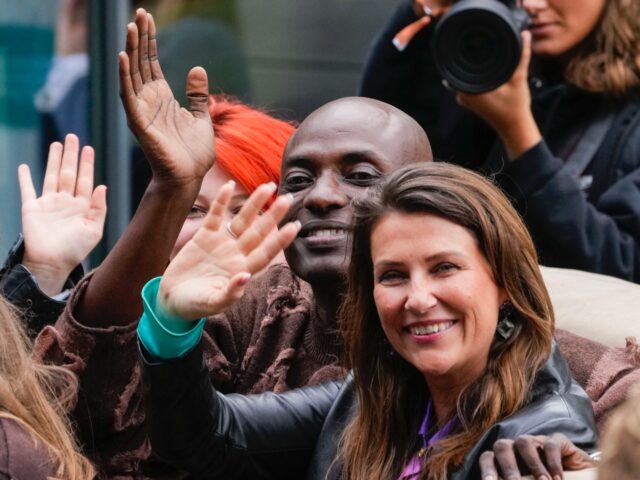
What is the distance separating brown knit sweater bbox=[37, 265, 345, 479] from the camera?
2752 millimetres

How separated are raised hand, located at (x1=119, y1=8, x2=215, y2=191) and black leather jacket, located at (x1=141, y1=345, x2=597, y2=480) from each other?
0.36 metres

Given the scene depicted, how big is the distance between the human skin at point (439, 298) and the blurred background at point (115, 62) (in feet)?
8.12

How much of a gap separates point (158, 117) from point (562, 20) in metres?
1.14

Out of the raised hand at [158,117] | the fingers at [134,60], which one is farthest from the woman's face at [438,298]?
the fingers at [134,60]

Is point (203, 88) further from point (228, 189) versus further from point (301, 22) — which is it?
point (301, 22)

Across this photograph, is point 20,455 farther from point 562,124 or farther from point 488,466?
point 562,124

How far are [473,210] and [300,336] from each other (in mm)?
631

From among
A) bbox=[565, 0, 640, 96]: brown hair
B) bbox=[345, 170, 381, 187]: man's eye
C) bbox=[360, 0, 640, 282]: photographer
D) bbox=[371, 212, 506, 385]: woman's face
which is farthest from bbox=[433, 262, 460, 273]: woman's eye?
bbox=[565, 0, 640, 96]: brown hair

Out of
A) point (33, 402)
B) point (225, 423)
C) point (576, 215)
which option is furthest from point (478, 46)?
point (33, 402)

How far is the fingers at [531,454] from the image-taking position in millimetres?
2094

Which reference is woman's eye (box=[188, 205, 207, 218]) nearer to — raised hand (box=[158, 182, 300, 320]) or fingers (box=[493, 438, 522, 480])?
raised hand (box=[158, 182, 300, 320])

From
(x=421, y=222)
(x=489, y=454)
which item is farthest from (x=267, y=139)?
(x=489, y=454)

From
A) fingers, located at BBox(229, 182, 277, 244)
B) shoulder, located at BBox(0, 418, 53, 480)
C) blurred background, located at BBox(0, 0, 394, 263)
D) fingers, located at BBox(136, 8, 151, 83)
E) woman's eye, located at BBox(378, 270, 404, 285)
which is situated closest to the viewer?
shoulder, located at BBox(0, 418, 53, 480)

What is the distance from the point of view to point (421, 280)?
7.84 feet
